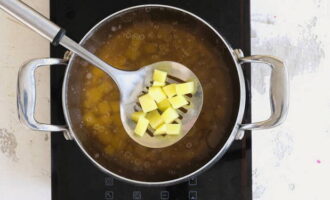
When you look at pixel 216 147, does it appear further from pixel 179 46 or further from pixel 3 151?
pixel 3 151

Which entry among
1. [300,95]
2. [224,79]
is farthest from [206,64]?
[300,95]

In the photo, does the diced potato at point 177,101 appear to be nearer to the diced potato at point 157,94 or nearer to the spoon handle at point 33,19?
the diced potato at point 157,94

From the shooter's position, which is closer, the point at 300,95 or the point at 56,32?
the point at 56,32

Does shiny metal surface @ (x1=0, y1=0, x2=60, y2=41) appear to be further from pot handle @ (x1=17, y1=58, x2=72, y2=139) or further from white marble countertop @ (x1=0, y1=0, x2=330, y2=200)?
white marble countertop @ (x1=0, y1=0, x2=330, y2=200)

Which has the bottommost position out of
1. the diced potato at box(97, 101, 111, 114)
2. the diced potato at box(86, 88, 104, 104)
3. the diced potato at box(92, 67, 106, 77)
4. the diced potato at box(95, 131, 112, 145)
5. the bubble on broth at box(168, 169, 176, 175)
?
the bubble on broth at box(168, 169, 176, 175)

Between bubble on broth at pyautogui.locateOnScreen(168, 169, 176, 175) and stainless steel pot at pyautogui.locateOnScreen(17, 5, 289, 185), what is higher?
stainless steel pot at pyautogui.locateOnScreen(17, 5, 289, 185)

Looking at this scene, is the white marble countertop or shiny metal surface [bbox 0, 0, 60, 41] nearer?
shiny metal surface [bbox 0, 0, 60, 41]

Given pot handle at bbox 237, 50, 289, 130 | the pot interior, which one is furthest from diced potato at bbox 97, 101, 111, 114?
pot handle at bbox 237, 50, 289, 130
